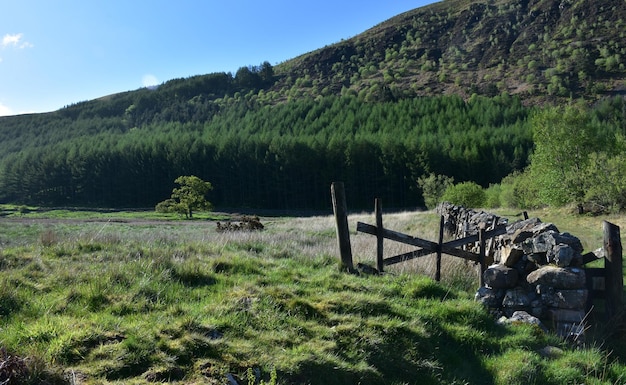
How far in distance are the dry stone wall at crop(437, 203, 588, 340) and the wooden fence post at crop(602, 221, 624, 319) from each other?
0.46 metres

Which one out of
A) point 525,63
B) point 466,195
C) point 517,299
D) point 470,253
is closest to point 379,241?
point 470,253

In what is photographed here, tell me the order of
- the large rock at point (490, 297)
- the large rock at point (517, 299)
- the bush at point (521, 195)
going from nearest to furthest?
the large rock at point (517, 299) → the large rock at point (490, 297) → the bush at point (521, 195)

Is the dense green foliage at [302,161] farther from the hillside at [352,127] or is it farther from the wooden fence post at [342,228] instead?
the wooden fence post at [342,228]

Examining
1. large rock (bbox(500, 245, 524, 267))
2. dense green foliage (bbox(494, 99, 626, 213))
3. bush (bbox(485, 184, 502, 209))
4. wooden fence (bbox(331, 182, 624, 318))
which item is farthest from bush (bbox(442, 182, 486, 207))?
→ large rock (bbox(500, 245, 524, 267))

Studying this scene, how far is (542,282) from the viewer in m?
8.07

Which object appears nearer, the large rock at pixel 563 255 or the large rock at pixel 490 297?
the large rock at pixel 563 255

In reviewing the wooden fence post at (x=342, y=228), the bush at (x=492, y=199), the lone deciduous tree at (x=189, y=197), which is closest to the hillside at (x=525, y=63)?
the bush at (x=492, y=199)

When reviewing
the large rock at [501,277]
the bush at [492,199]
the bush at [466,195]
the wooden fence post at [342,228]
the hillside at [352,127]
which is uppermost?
the hillside at [352,127]

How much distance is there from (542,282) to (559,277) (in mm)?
344

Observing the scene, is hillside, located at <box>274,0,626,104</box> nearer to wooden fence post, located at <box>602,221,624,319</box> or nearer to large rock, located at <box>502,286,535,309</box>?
wooden fence post, located at <box>602,221,624,319</box>

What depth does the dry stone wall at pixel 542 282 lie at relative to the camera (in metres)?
7.73

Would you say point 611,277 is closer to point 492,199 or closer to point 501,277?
point 501,277

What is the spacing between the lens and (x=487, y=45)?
18488cm

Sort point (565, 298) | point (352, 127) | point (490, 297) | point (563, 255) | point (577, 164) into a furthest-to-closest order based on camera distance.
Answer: point (352, 127) → point (577, 164) → point (490, 297) → point (563, 255) → point (565, 298)
